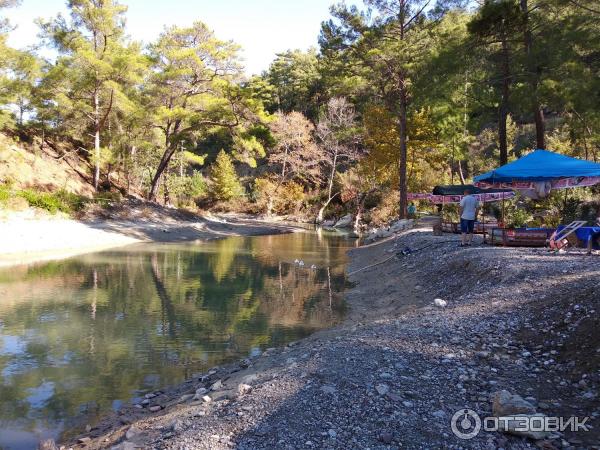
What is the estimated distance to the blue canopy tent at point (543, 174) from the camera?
12.6 m

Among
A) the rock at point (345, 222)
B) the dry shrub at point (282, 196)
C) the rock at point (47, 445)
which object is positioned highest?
the dry shrub at point (282, 196)

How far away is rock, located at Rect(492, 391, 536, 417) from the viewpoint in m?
4.34

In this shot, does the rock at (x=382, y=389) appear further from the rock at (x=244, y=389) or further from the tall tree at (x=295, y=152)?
the tall tree at (x=295, y=152)

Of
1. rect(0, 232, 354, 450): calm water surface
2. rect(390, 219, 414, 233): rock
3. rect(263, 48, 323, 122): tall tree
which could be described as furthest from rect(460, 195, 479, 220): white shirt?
rect(263, 48, 323, 122): tall tree

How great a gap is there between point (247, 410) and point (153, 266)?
50.1 ft

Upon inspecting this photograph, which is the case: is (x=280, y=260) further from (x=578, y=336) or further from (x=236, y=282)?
(x=578, y=336)

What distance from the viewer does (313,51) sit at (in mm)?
66312

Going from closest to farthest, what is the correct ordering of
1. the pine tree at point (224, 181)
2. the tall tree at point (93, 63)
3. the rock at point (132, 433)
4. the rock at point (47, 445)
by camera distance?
1. the rock at point (132, 433)
2. the rock at point (47, 445)
3. the tall tree at point (93, 63)
4. the pine tree at point (224, 181)

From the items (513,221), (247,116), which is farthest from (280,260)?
(247,116)

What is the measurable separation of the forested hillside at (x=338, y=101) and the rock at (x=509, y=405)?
1319cm

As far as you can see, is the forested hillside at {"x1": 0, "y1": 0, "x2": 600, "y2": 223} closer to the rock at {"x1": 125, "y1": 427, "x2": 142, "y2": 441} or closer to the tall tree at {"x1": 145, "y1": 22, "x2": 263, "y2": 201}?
the tall tree at {"x1": 145, "y1": 22, "x2": 263, "y2": 201}

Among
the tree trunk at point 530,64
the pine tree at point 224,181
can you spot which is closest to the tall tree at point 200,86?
the pine tree at point 224,181

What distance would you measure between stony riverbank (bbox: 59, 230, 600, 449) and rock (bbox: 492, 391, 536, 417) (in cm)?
6

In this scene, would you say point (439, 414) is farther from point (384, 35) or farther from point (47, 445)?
point (384, 35)
